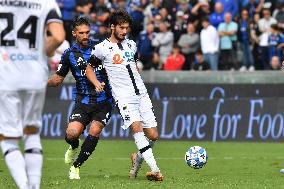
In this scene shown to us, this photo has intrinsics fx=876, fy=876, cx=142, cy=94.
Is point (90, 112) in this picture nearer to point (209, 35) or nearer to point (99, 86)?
point (99, 86)

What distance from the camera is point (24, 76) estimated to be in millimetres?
8711

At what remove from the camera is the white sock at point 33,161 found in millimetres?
8750

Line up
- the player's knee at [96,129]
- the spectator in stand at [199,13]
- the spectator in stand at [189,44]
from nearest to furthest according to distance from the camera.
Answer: the player's knee at [96,129], the spectator in stand at [189,44], the spectator in stand at [199,13]

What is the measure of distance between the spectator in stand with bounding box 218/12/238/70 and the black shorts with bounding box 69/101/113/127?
36.9 feet

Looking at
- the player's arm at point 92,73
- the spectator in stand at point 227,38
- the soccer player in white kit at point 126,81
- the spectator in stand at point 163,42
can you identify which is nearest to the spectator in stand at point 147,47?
the spectator in stand at point 163,42

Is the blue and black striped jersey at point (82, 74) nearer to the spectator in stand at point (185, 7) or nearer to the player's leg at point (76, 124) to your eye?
the player's leg at point (76, 124)

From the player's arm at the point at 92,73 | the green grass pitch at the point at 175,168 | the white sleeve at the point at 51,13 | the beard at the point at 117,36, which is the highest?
the white sleeve at the point at 51,13

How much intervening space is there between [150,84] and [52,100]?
8.16ft

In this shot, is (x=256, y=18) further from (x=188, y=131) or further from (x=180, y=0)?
(x=188, y=131)

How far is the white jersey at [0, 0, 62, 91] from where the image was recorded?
8.69 meters

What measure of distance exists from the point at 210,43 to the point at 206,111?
127 inches

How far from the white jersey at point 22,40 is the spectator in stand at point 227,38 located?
608 inches

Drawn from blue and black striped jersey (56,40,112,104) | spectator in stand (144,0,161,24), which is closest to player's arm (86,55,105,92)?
blue and black striped jersey (56,40,112,104)

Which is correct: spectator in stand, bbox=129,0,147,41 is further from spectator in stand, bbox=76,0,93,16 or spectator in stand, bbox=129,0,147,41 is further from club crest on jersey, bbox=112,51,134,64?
club crest on jersey, bbox=112,51,134,64
